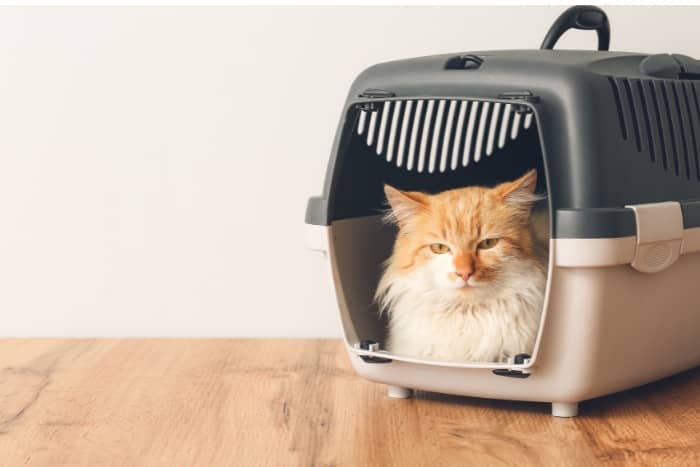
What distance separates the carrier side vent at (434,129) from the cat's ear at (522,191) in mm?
107

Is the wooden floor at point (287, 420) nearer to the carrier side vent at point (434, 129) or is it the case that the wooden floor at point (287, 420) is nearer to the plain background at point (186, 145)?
the plain background at point (186, 145)

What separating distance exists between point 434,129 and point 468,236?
0.21m

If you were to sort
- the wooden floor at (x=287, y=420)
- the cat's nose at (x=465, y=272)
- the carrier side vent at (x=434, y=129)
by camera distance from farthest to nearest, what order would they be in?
the carrier side vent at (x=434, y=129) → the cat's nose at (x=465, y=272) → the wooden floor at (x=287, y=420)

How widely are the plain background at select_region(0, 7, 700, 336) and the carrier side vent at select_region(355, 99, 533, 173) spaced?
1.17ft

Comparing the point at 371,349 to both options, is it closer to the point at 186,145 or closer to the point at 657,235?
the point at 657,235

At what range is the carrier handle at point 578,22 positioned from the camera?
1613 mm

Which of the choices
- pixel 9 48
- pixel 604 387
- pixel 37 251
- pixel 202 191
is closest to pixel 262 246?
pixel 202 191

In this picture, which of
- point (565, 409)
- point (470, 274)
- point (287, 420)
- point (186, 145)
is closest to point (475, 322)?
point (470, 274)

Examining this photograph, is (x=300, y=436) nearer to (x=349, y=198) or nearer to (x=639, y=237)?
(x=349, y=198)

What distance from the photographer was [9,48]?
1980 millimetres

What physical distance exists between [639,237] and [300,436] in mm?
513

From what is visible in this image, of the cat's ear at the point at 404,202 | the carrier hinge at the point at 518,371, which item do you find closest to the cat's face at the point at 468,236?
the cat's ear at the point at 404,202

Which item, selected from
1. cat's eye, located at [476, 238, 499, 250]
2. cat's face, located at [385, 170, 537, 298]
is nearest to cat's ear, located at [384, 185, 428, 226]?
cat's face, located at [385, 170, 537, 298]

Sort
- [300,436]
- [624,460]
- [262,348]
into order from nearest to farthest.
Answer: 1. [624,460]
2. [300,436]
3. [262,348]
